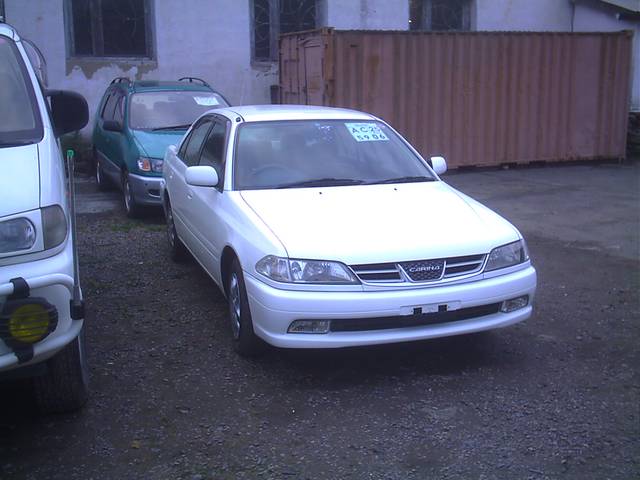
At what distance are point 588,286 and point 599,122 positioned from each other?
8588 mm

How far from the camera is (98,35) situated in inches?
571

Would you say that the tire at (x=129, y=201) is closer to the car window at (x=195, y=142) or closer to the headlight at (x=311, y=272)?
the car window at (x=195, y=142)

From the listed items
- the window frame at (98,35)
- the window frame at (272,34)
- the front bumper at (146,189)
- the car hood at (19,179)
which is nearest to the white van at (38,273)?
the car hood at (19,179)

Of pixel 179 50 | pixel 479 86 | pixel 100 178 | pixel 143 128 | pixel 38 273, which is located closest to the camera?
pixel 38 273

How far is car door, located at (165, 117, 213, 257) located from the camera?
6371mm

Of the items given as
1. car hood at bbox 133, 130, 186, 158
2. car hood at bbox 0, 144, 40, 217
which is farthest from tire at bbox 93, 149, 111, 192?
car hood at bbox 0, 144, 40, 217

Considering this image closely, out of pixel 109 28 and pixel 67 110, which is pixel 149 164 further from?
pixel 109 28

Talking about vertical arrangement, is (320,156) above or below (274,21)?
below

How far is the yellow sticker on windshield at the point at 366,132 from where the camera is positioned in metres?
5.95

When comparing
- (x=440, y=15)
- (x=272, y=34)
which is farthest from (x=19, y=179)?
(x=440, y=15)

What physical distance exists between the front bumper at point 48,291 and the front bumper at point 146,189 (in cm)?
562

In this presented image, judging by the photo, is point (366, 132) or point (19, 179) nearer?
point (19, 179)

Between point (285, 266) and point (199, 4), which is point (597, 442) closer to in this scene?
point (285, 266)

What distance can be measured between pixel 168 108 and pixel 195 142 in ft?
12.0
